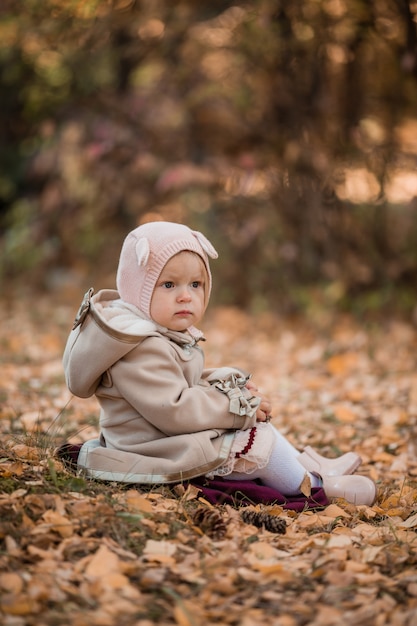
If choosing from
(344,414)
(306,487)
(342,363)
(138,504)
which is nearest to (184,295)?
(138,504)

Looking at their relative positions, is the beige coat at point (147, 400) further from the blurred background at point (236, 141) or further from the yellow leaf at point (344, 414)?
the blurred background at point (236, 141)

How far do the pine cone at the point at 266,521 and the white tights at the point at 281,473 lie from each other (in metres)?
0.24

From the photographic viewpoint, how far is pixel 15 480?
255cm

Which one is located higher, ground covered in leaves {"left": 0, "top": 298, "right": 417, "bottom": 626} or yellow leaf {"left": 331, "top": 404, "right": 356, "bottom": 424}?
ground covered in leaves {"left": 0, "top": 298, "right": 417, "bottom": 626}

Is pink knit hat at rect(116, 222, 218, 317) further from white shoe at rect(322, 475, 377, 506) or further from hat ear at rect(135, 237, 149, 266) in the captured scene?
white shoe at rect(322, 475, 377, 506)

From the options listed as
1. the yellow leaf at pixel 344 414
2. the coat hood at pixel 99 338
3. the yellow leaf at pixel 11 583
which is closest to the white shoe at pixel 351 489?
the coat hood at pixel 99 338

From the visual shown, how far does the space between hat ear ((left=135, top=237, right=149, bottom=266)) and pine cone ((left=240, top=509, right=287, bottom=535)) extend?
2.92 ft

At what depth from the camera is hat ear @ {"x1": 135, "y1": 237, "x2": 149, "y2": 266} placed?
102 inches

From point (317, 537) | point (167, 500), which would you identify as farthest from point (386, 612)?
point (167, 500)

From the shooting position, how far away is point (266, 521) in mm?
2502

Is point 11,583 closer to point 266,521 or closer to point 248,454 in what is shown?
point 266,521

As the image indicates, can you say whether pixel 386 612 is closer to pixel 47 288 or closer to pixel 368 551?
pixel 368 551

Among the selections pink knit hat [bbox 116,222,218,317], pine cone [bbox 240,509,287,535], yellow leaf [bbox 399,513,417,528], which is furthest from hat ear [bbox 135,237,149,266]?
yellow leaf [bbox 399,513,417,528]

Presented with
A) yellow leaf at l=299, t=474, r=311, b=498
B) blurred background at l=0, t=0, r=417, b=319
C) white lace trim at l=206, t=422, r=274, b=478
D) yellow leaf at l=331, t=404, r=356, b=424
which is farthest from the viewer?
blurred background at l=0, t=0, r=417, b=319
